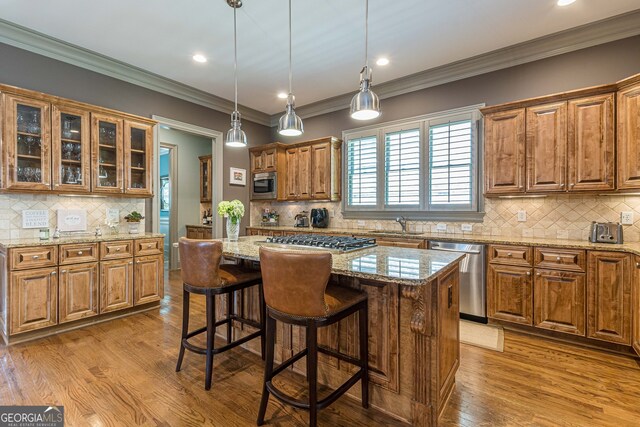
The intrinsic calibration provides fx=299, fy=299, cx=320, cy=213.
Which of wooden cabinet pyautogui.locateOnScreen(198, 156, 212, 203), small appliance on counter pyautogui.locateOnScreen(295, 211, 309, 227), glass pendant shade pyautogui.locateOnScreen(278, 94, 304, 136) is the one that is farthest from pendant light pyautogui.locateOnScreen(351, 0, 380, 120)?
wooden cabinet pyautogui.locateOnScreen(198, 156, 212, 203)

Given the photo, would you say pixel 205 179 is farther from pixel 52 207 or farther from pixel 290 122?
pixel 290 122

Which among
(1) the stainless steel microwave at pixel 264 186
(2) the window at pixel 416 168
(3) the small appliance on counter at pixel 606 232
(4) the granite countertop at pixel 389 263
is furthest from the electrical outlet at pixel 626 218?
(1) the stainless steel microwave at pixel 264 186

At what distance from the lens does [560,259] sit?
2828 millimetres

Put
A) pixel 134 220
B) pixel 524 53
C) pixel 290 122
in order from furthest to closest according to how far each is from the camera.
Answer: pixel 134 220 → pixel 524 53 → pixel 290 122

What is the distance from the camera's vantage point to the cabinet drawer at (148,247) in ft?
11.6

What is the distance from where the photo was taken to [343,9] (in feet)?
9.21

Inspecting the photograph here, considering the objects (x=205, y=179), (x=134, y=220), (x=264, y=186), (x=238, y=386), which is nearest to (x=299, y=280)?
(x=238, y=386)

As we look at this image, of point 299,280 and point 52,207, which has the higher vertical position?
point 52,207

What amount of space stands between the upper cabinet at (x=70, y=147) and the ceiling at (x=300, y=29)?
76 cm

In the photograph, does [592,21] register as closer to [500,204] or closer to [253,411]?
[500,204]

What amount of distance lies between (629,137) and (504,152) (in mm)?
971

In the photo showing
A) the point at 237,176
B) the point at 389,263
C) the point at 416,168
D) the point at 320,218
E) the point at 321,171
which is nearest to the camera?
the point at 389,263

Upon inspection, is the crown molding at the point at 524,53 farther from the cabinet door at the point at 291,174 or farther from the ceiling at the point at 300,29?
the cabinet door at the point at 291,174

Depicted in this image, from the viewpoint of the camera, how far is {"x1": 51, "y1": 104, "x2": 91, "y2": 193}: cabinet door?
10.3ft
